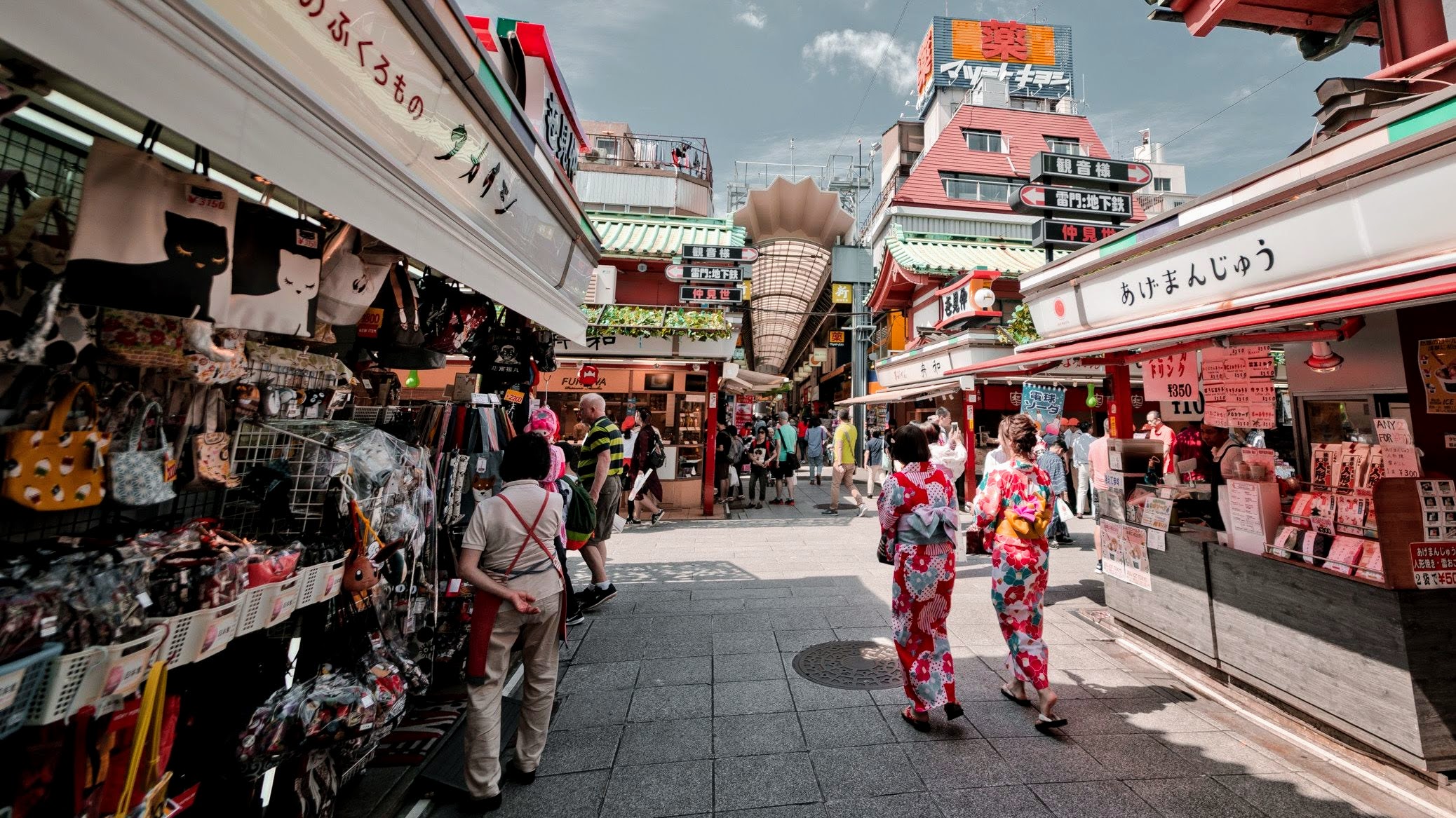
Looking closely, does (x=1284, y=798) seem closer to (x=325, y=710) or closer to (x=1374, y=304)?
(x=1374, y=304)

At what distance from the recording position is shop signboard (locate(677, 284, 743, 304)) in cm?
1076

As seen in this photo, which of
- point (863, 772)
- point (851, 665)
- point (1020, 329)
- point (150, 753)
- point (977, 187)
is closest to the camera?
point (150, 753)

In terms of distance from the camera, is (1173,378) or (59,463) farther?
(1173,378)

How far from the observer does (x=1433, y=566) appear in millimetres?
3119

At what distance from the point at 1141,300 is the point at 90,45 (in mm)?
6821

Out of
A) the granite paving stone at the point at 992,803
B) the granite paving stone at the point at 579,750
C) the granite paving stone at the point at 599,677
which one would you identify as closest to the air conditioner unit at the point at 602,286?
the granite paving stone at the point at 599,677

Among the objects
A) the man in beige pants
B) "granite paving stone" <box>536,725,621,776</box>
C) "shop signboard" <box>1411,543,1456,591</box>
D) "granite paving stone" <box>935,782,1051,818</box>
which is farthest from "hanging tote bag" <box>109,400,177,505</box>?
"shop signboard" <box>1411,543,1456,591</box>

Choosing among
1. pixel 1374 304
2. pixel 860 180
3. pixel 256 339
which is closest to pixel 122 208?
pixel 256 339

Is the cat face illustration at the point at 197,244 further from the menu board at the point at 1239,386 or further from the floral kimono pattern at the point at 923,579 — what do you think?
the menu board at the point at 1239,386

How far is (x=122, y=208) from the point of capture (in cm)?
183

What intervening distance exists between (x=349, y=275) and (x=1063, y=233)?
9.33 meters

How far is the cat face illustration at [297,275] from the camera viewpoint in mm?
2408

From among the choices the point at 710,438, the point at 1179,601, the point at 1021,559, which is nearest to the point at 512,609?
the point at 1021,559

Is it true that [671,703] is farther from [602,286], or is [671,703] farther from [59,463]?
[602,286]
